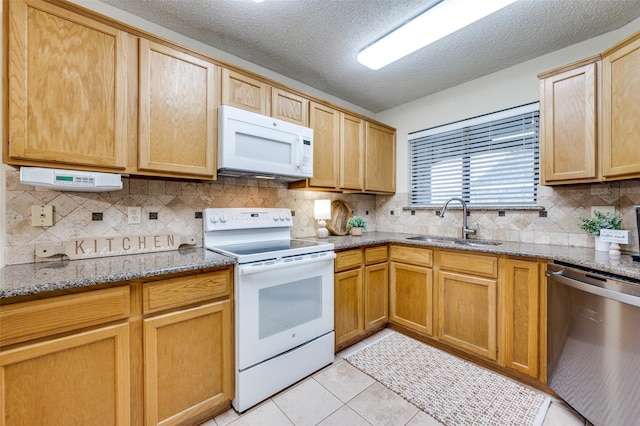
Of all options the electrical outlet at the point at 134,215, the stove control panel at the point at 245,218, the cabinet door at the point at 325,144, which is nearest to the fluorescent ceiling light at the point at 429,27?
the cabinet door at the point at 325,144

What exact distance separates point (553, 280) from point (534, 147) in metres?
1.25

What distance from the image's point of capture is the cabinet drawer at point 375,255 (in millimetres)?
2492

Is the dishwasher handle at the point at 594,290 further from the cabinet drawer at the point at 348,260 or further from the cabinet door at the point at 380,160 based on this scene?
the cabinet door at the point at 380,160

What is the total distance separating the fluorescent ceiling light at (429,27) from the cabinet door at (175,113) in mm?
1218

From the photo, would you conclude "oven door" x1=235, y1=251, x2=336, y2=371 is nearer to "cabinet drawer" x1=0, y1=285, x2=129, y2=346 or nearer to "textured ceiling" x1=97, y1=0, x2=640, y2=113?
"cabinet drawer" x1=0, y1=285, x2=129, y2=346

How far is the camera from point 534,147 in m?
2.36

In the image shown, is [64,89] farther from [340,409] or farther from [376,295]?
[376,295]

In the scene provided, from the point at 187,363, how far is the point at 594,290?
2.22 metres

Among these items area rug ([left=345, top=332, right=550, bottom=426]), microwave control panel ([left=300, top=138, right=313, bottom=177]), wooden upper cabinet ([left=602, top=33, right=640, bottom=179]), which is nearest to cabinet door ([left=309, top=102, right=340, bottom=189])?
microwave control panel ([left=300, top=138, right=313, bottom=177])

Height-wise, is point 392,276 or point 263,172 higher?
point 263,172

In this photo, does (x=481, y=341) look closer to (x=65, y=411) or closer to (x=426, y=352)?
(x=426, y=352)

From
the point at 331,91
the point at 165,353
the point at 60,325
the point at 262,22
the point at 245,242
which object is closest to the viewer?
the point at 60,325

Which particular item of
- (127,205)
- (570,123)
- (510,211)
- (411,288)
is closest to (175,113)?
(127,205)

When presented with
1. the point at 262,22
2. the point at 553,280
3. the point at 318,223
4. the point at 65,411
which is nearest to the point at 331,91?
the point at 262,22
